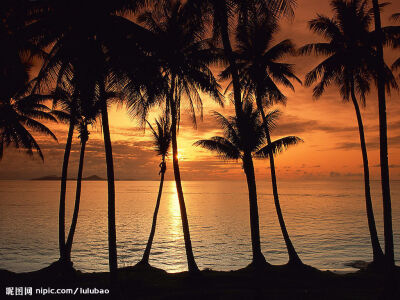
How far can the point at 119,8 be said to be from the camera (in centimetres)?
1071

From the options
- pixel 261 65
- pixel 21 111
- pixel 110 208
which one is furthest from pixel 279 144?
pixel 21 111

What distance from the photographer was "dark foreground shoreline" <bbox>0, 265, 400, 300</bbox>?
1132 centimetres

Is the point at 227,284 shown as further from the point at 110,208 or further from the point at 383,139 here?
the point at 383,139

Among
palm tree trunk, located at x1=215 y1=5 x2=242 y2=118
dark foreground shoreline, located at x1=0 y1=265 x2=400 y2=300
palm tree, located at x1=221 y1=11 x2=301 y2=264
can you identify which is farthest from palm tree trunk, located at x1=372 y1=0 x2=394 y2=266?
palm tree, located at x1=221 y1=11 x2=301 y2=264

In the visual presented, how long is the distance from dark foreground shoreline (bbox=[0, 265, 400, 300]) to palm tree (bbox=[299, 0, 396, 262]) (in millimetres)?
3986

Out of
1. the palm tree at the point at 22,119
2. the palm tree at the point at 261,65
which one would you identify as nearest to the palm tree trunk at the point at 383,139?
the palm tree at the point at 261,65

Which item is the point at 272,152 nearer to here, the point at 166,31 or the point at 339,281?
the point at 339,281

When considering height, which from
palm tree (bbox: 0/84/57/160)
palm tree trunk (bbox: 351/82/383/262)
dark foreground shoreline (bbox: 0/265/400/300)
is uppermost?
palm tree (bbox: 0/84/57/160)

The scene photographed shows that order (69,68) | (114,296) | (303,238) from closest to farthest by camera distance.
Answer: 1. (114,296)
2. (69,68)
3. (303,238)

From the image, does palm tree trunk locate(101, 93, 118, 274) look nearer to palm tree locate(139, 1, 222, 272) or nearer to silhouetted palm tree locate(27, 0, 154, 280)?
A: silhouetted palm tree locate(27, 0, 154, 280)

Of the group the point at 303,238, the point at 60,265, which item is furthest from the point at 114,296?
the point at 303,238

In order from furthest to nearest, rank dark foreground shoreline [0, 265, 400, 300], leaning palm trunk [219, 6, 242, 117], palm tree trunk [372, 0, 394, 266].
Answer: leaning palm trunk [219, 6, 242, 117], dark foreground shoreline [0, 265, 400, 300], palm tree trunk [372, 0, 394, 266]

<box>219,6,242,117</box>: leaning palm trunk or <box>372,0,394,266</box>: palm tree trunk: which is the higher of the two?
<box>219,6,242,117</box>: leaning palm trunk

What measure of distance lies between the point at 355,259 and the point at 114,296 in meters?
23.0
